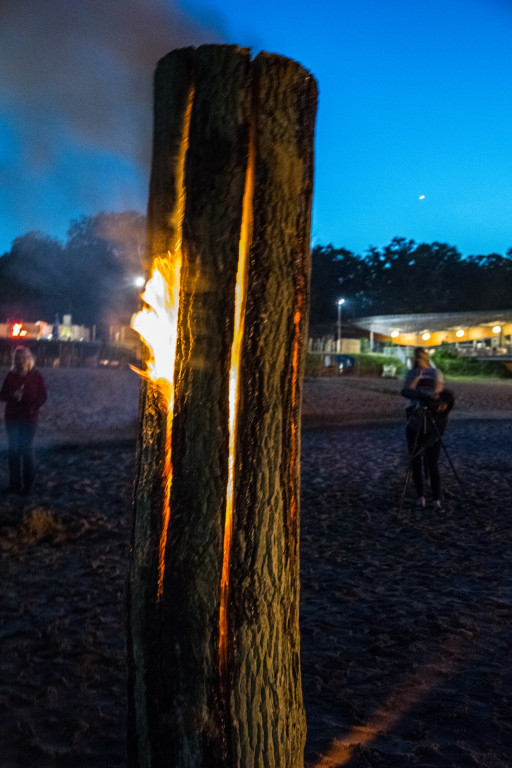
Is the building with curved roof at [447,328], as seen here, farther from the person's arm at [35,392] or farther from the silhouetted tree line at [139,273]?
the person's arm at [35,392]

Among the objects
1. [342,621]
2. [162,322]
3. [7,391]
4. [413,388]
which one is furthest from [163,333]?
[7,391]

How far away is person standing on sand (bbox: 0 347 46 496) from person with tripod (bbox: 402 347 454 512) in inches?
176

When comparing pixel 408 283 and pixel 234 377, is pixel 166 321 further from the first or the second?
pixel 408 283

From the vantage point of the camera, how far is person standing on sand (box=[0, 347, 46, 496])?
8000mm

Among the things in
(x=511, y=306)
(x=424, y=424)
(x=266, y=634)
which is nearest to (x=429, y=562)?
(x=424, y=424)

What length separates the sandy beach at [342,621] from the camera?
3004mm

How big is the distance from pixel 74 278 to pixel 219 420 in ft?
161

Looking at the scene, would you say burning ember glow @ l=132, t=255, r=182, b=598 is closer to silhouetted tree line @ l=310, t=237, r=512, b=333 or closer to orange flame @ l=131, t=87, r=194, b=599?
orange flame @ l=131, t=87, r=194, b=599

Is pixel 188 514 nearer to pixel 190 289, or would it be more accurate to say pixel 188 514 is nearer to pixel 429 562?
pixel 190 289

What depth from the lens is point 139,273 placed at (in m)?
47.6

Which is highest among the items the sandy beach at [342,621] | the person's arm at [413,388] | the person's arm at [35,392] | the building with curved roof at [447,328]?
the building with curved roof at [447,328]

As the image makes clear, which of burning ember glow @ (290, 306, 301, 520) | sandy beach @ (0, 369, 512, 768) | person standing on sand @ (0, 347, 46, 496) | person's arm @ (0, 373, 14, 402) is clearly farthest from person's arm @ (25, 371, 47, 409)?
burning ember glow @ (290, 306, 301, 520)

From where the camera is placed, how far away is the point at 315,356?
1409 inches

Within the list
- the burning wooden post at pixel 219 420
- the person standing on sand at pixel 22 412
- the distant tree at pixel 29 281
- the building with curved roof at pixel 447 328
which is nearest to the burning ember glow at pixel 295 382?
the burning wooden post at pixel 219 420
